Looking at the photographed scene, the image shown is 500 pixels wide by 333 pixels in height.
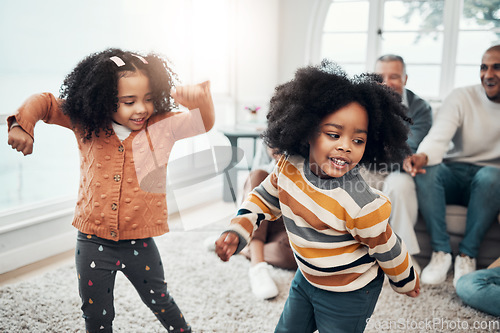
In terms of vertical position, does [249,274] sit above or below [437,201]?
below

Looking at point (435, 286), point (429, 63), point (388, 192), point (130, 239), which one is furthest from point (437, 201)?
point (429, 63)

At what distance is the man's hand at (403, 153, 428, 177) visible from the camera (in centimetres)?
196

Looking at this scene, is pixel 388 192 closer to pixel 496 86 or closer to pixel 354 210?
pixel 496 86

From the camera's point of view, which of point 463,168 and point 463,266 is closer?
point 463,266

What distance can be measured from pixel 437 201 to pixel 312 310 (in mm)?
1183

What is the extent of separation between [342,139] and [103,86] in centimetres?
58

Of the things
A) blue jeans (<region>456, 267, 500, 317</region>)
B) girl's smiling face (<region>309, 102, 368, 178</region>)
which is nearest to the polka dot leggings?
girl's smiling face (<region>309, 102, 368, 178</region>)

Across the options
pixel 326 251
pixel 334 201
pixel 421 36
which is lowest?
pixel 326 251

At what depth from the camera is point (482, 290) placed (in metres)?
1.59

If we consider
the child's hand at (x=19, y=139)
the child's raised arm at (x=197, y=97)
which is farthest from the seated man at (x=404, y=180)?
the child's hand at (x=19, y=139)

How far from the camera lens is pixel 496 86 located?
2055mm

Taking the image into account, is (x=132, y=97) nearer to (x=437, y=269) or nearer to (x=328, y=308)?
(x=328, y=308)

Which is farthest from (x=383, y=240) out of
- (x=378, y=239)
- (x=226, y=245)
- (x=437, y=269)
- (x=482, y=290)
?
(x=437, y=269)

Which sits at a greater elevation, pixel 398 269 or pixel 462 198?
pixel 398 269
